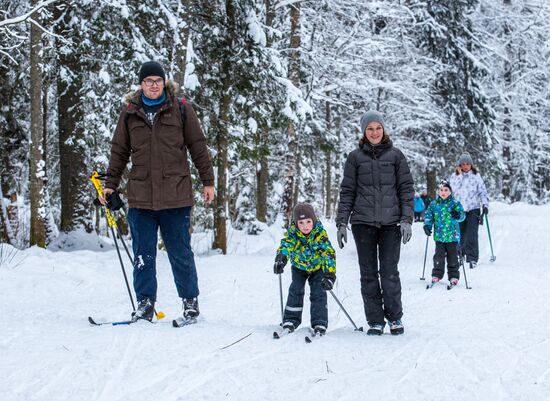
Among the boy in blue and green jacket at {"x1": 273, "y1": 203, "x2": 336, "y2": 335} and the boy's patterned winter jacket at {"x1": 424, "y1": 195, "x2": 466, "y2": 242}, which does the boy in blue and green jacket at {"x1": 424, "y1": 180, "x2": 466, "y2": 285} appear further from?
the boy in blue and green jacket at {"x1": 273, "y1": 203, "x2": 336, "y2": 335}

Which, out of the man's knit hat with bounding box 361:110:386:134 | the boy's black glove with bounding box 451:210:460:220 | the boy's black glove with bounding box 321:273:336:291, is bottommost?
the boy's black glove with bounding box 321:273:336:291

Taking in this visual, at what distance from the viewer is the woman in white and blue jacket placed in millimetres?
11148

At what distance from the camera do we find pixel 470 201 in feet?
36.8

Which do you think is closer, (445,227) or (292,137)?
(445,227)

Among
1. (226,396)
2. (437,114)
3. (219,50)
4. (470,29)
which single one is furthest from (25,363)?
(470,29)

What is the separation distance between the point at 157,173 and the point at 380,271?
2.29 metres

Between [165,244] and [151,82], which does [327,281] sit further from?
[151,82]

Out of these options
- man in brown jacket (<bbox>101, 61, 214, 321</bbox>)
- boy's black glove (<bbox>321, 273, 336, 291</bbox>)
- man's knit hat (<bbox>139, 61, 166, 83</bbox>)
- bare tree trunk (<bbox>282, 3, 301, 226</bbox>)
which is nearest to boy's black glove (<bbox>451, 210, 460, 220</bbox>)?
boy's black glove (<bbox>321, 273, 336, 291</bbox>)

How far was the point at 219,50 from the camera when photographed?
40.2 ft

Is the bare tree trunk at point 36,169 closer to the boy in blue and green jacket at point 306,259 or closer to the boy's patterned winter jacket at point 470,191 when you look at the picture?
the boy in blue and green jacket at point 306,259

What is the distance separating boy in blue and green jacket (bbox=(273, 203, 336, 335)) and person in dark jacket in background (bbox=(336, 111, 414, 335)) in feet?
0.67

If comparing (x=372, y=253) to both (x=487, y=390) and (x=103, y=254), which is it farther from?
(x=103, y=254)

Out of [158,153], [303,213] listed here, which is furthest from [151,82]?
[303,213]

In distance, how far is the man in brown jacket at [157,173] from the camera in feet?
16.0
